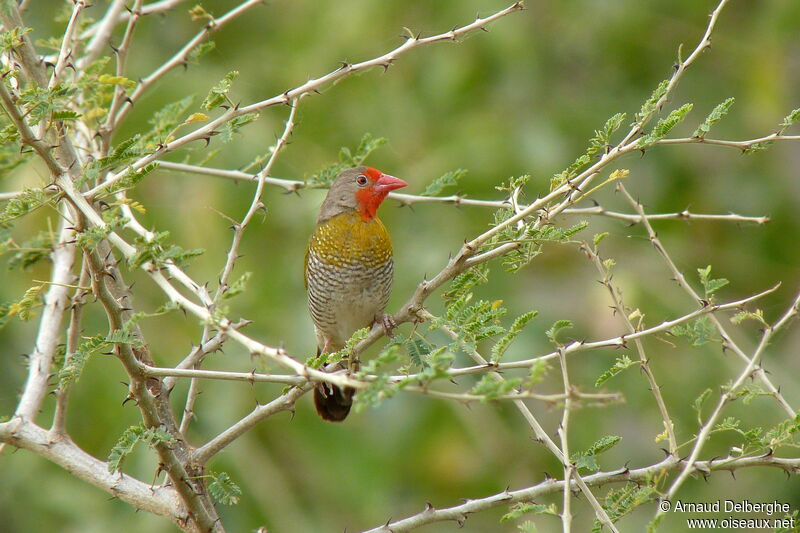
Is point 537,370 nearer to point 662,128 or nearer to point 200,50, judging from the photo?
point 662,128

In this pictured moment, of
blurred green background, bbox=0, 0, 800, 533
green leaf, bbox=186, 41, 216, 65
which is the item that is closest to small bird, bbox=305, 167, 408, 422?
blurred green background, bbox=0, 0, 800, 533

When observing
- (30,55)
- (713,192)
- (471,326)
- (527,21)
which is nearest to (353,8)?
(527,21)

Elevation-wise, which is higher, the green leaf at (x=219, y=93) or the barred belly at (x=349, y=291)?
the green leaf at (x=219, y=93)

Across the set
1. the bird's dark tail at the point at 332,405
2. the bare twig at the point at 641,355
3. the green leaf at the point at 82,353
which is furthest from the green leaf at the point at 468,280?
the bird's dark tail at the point at 332,405

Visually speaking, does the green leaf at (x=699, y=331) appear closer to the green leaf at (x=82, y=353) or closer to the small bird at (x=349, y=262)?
the green leaf at (x=82, y=353)

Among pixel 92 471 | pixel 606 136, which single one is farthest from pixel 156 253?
pixel 606 136

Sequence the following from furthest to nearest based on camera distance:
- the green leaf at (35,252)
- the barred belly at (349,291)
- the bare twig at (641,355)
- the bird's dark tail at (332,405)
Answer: the bird's dark tail at (332,405), the barred belly at (349,291), the green leaf at (35,252), the bare twig at (641,355)

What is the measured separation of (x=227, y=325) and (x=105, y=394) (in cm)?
391

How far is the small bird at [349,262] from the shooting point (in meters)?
4.75

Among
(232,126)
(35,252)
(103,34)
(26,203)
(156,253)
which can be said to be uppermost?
(103,34)

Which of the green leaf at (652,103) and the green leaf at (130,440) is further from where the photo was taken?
the green leaf at (130,440)

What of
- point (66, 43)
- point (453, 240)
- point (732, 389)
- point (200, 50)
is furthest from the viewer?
point (453, 240)

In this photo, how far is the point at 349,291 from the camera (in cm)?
473

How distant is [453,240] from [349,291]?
5.35ft
